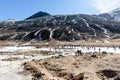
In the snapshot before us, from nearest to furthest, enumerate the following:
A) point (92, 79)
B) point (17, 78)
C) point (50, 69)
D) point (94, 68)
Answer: point (92, 79)
point (17, 78)
point (94, 68)
point (50, 69)

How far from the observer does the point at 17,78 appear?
166ft

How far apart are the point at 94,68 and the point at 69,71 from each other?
5973 millimetres

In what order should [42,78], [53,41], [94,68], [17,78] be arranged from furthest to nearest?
[53,41], [94,68], [17,78], [42,78]

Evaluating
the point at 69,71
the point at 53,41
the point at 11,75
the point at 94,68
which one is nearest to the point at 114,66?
the point at 94,68

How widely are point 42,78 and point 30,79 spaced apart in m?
2.75

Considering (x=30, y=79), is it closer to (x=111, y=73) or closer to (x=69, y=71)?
(x=69, y=71)

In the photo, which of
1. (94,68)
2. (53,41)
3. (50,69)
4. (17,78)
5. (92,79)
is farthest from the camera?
(53,41)

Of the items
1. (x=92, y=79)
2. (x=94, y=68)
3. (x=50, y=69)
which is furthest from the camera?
(x=50, y=69)

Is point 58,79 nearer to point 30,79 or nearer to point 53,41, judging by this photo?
point 30,79

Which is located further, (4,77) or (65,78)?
(4,77)

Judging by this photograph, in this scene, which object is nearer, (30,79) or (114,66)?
(30,79)

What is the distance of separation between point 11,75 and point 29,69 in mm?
5814

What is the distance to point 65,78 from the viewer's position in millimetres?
46938

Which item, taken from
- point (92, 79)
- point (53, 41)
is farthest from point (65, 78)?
point (53, 41)
